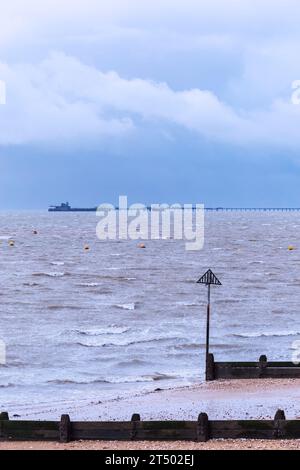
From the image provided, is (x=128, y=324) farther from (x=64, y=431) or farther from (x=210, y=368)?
(x=64, y=431)

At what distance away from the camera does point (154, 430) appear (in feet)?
67.1

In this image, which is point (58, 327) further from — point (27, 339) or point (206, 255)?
point (206, 255)

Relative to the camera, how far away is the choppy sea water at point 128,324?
3319 cm

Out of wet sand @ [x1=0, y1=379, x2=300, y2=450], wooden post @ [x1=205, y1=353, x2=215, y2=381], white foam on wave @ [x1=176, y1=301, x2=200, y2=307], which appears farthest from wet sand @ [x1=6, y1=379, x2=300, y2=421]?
white foam on wave @ [x1=176, y1=301, x2=200, y2=307]

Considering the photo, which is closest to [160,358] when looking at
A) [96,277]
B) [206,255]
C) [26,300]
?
[26,300]

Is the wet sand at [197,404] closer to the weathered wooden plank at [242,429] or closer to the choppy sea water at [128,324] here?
the choppy sea water at [128,324]

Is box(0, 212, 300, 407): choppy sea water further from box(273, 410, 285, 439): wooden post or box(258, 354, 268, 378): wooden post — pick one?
box(273, 410, 285, 439): wooden post

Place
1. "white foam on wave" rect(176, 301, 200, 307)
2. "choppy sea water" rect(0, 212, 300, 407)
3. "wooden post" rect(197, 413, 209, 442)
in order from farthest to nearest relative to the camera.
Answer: "white foam on wave" rect(176, 301, 200, 307) → "choppy sea water" rect(0, 212, 300, 407) → "wooden post" rect(197, 413, 209, 442)

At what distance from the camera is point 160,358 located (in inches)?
1464

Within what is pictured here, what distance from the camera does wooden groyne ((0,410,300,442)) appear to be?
66.8 feet

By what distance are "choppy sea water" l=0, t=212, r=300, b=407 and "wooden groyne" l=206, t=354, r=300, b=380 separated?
2168mm

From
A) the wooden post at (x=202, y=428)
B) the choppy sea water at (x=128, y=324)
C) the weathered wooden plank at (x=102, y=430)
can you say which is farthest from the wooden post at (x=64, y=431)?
the choppy sea water at (x=128, y=324)
